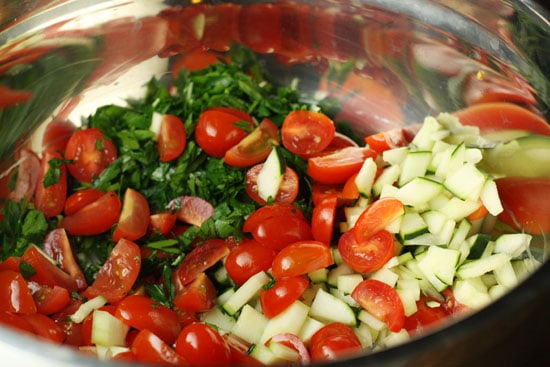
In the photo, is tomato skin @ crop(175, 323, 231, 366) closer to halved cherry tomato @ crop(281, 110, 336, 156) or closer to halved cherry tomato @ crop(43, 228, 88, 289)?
halved cherry tomato @ crop(43, 228, 88, 289)

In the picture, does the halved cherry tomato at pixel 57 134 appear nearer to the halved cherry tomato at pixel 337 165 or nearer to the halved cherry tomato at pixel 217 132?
the halved cherry tomato at pixel 217 132

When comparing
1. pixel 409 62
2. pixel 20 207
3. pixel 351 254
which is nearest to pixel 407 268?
pixel 351 254

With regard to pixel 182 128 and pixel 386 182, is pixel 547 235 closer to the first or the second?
pixel 386 182

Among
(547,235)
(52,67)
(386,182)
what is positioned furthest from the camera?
(52,67)

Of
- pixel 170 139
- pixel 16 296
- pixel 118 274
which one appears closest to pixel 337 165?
pixel 170 139

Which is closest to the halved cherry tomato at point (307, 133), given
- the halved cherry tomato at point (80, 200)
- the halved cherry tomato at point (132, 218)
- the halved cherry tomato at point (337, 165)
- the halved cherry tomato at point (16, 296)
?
the halved cherry tomato at point (337, 165)
